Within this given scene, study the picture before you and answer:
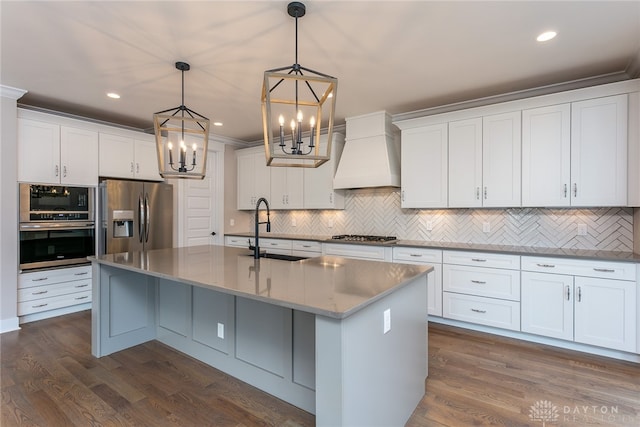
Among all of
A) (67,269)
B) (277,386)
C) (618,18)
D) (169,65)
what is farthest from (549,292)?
(67,269)

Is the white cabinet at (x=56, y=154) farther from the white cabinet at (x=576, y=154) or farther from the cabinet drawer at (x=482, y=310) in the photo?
the white cabinet at (x=576, y=154)

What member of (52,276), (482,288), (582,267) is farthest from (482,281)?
(52,276)

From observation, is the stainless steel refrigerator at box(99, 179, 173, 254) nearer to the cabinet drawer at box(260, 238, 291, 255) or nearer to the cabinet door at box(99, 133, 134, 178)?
the cabinet door at box(99, 133, 134, 178)

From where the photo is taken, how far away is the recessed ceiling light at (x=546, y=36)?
2.36 m

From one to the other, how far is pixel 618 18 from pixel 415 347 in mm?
2651

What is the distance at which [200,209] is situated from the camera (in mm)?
5449

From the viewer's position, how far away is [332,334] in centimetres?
138

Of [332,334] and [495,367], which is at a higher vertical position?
[332,334]

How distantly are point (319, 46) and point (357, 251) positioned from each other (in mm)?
2502

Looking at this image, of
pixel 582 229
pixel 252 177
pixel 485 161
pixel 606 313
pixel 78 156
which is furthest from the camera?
pixel 252 177

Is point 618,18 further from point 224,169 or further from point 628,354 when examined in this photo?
point 224,169

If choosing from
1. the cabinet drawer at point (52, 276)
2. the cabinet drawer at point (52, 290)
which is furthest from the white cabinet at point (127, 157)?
the cabinet drawer at point (52, 290)

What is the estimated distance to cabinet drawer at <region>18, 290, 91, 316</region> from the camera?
3.64m

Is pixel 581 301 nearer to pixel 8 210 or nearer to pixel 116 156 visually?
pixel 116 156
